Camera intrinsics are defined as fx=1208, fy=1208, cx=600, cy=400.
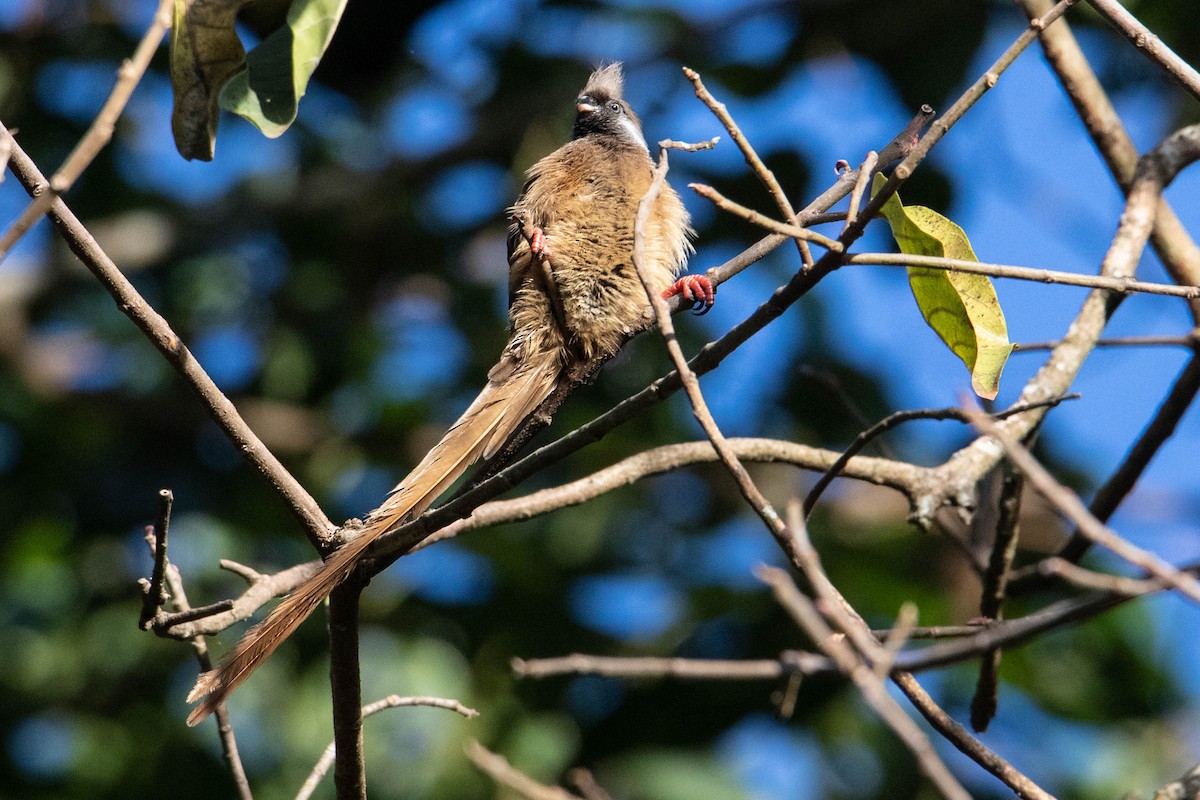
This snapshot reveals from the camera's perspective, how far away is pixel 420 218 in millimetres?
6598

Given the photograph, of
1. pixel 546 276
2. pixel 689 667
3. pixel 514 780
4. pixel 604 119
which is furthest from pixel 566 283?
pixel 689 667

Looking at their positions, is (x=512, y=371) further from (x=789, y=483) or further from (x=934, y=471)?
(x=789, y=483)

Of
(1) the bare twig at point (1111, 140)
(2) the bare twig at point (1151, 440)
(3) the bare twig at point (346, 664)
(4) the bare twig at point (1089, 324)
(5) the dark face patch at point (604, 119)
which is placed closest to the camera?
(3) the bare twig at point (346, 664)

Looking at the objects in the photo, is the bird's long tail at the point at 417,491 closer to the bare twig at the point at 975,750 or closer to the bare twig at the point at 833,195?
the bare twig at the point at 833,195

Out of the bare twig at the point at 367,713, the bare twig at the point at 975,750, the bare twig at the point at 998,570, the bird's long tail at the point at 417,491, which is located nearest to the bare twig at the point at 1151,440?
the bare twig at the point at 998,570

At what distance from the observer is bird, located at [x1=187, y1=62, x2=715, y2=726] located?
2.68 meters

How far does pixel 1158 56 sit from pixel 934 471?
976 mm

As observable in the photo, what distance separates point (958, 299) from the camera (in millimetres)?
2098

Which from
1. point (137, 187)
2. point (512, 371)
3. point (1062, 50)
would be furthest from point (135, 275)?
point (1062, 50)

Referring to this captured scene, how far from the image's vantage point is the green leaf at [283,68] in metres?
1.89

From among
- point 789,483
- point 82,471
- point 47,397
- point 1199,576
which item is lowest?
point 1199,576

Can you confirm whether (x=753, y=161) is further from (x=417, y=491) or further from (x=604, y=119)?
(x=604, y=119)

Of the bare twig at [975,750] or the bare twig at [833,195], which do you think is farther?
the bare twig at [833,195]

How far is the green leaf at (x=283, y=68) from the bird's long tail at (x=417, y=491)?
0.71 metres
